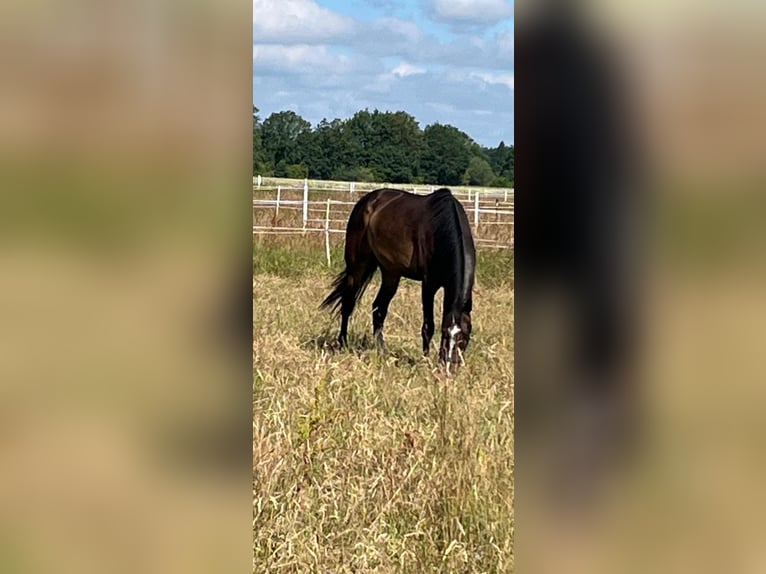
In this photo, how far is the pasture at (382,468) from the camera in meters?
1.26

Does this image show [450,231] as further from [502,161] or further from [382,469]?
[502,161]

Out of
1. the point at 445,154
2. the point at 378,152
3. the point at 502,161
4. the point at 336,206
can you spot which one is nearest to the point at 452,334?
the point at 378,152

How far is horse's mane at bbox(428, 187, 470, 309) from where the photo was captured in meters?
4.05

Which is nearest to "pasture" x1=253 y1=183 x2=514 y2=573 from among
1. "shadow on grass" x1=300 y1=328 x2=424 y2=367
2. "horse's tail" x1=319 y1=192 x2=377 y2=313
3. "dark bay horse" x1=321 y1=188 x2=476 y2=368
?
"shadow on grass" x1=300 y1=328 x2=424 y2=367
